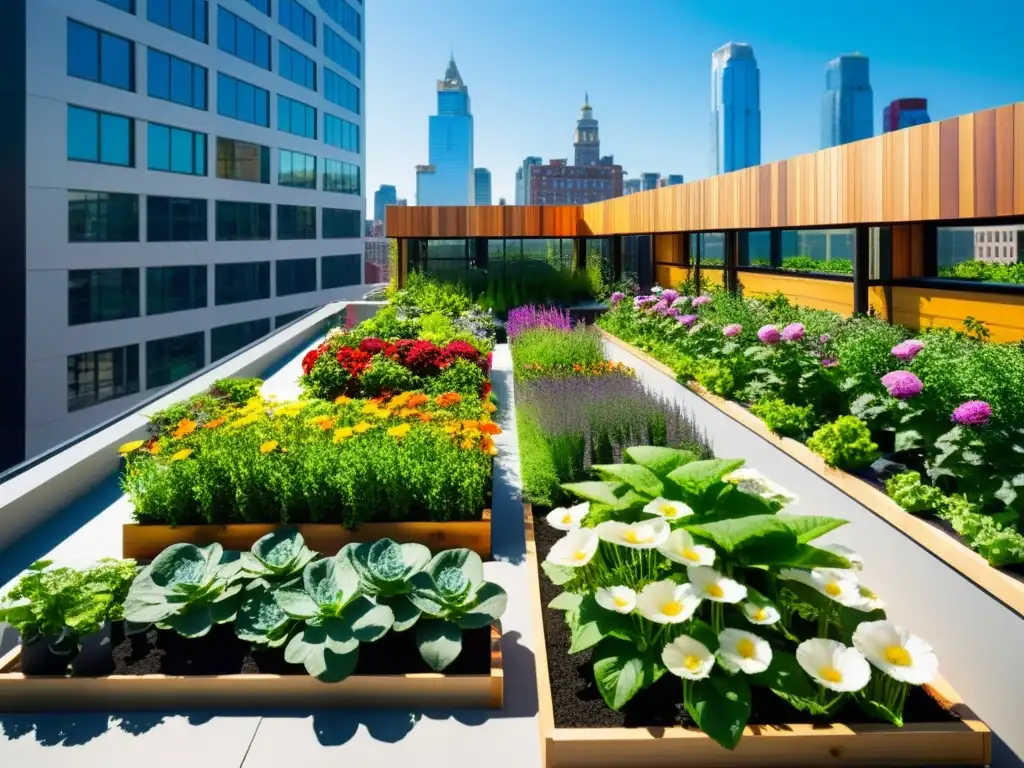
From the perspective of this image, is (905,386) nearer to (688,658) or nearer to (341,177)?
(688,658)

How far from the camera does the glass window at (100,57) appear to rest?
2556 cm

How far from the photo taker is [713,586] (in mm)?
2688

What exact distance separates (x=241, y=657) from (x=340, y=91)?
46534 millimetres

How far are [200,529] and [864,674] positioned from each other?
3413 millimetres

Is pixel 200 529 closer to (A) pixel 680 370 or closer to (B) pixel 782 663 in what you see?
(B) pixel 782 663

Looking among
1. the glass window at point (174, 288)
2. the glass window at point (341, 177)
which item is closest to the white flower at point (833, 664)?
the glass window at point (174, 288)

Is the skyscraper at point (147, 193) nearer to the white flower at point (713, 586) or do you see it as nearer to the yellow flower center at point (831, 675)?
the white flower at point (713, 586)

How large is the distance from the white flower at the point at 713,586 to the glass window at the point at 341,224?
143ft

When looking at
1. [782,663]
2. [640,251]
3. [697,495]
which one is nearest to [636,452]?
[697,495]

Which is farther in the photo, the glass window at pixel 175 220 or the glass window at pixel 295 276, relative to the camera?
the glass window at pixel 295 276

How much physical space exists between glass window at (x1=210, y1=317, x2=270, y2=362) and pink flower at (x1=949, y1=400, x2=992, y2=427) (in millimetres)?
32318

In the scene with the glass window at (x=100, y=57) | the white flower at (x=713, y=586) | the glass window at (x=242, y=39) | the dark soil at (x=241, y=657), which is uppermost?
the glass window at (x=242, y=39)

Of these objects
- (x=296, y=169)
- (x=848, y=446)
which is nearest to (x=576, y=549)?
(x=848, y=446)

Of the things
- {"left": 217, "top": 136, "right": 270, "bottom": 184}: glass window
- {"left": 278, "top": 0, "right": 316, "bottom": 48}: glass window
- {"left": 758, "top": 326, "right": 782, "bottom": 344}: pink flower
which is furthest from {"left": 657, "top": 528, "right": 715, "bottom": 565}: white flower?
{"left": 278, "top": 0, "right": 316, "bottom": 48}: glass window
